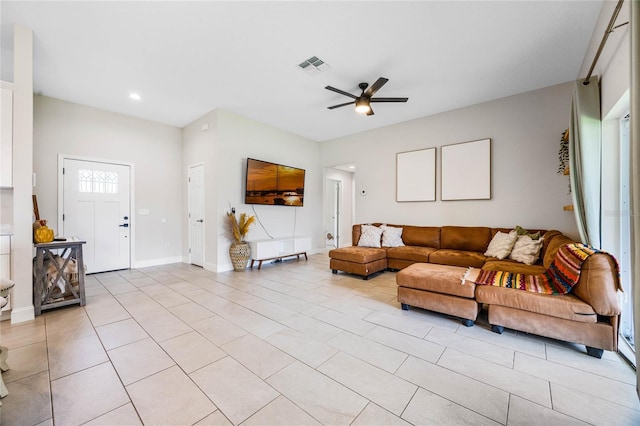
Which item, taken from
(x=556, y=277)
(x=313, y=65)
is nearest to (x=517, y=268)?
(x=556, y=277)

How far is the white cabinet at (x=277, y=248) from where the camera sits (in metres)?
5.04

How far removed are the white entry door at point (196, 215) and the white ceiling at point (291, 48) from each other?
4.58 feet

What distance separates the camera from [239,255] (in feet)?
15.7

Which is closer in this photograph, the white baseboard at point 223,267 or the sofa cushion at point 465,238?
the sofa cushion at point 465,238

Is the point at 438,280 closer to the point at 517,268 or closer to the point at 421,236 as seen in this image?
the point at 517,268

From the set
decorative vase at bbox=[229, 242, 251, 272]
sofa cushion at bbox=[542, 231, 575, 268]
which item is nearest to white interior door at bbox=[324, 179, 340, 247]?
decorative vase at bbox=[229, 242, 251, 272]

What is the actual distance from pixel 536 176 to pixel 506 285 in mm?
2580

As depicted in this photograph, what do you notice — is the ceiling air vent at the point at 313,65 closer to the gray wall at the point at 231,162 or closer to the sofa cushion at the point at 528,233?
the gray wall at the point at 231,162

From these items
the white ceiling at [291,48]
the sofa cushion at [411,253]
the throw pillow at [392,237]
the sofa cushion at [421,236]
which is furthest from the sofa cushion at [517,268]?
the white ceiling at [291,48]

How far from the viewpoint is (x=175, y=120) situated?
5285 mm

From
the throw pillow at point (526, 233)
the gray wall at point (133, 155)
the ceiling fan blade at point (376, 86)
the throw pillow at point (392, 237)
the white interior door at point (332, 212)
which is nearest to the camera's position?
the ceiling fan blade at point (376, 86)

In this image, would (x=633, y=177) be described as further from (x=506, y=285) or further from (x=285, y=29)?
(x=285, y=29)

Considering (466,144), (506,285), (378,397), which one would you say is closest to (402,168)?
(466,144)

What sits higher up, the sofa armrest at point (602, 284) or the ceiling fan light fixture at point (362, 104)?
the ceiling fan light fixture at point (362, 104)
